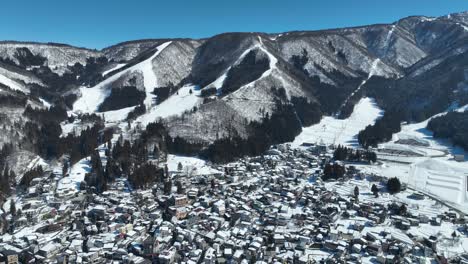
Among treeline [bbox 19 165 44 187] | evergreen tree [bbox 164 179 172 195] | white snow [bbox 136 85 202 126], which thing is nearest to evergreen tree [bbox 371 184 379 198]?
evergreen tree [bbox 164 179 172 195]

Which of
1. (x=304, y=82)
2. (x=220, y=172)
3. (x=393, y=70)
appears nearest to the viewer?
(x=220, y=172)

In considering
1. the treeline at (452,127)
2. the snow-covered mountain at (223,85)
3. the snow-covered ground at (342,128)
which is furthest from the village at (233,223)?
the treeline at (452,127)

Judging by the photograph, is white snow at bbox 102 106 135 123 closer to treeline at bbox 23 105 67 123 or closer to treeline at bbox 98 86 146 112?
treeline at bbox 98 86 146 112

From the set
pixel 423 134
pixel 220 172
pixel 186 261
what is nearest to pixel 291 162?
pixel 220 172

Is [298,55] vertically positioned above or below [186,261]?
above

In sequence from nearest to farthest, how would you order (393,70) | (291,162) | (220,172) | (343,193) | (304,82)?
(343,193)
(220,172)
(291,162)
(304,82)
(393,70)

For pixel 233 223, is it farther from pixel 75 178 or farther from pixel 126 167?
pixel 75 178

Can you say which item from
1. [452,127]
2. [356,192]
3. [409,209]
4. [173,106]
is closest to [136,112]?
[173,106]

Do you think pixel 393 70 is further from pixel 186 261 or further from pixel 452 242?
pixel 186 261
